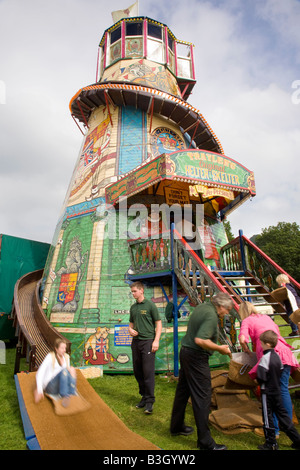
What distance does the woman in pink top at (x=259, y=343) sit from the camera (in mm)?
3414

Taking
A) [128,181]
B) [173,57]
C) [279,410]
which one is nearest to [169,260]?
[128,181]

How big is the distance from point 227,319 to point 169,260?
92.7 inches

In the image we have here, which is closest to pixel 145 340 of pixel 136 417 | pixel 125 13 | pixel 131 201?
pixel 136 417

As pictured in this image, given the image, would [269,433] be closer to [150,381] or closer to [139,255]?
[150,381]

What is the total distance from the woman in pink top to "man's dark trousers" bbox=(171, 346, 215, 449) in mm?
735

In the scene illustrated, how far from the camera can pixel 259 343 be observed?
3801 millimetres

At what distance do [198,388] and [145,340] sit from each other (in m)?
1.43

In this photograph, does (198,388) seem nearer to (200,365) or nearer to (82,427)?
(200,365)

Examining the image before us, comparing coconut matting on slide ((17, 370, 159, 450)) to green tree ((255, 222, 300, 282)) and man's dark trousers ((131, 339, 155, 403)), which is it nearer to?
man's dark trousers ((131, 339, 155, 403))

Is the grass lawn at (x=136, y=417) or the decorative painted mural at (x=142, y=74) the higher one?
the decorative painted mural at (x=142, y=74)

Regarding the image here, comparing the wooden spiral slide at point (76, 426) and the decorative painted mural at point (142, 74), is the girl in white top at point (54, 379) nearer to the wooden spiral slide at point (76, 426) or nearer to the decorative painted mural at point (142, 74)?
the wooden spiral slide at point (76, 426)

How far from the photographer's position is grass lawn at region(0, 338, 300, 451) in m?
3.48

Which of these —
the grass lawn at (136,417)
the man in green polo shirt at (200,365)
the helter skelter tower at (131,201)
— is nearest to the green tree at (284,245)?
the helter skelter tower at (131,201)

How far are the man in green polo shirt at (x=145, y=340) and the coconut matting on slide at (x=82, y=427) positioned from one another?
72cm
